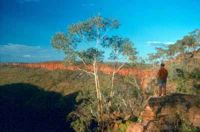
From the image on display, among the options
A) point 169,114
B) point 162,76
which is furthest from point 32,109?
point 169,114

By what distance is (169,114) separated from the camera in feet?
71.2

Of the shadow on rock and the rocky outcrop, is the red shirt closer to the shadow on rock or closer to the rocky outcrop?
the rocky outcrop

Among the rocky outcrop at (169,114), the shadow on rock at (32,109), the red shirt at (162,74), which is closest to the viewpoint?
the rocky outcrop at (169,114)

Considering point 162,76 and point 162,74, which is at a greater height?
point 162,74

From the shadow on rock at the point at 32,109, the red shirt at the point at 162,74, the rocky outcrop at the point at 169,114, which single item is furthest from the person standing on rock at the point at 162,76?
the shadow on rock at the point at 32,109

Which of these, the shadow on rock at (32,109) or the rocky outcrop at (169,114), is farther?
the shadow on rock at (32,109)

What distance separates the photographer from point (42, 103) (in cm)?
8869

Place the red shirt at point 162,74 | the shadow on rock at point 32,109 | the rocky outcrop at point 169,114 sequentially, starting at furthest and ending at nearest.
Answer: the shadow on rock at point 32,109 → the red shirt at point 162,74 → the rocky outcrop at point 169,114

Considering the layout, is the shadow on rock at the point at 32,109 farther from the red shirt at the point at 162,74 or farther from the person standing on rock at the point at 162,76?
the red shirt at the point at 162,74

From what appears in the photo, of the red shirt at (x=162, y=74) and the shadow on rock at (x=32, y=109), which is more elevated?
the red shirt at (x=162, y=74)

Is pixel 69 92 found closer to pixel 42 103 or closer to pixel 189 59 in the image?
pixel 42 103

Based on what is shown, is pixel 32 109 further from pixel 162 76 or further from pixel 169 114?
pixel 169 114

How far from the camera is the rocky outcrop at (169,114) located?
20.8 metres

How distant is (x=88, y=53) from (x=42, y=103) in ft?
162
